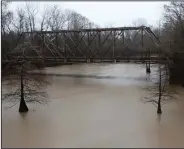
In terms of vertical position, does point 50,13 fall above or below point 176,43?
above

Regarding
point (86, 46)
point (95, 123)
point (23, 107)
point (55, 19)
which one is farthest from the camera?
point (55, 19)

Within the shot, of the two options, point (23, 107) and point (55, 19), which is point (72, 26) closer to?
point (55, 19)

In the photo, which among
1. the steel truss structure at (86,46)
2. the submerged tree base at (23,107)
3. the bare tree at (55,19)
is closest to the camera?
the submerged tree base at (23,107)

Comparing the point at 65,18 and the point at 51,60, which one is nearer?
the point at 51,60

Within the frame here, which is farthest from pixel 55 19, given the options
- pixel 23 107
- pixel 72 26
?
pixel 23 107

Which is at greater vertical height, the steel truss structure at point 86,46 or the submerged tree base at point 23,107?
the steel truss structure at point 86,46

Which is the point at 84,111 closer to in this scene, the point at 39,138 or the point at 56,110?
the point at 56,110

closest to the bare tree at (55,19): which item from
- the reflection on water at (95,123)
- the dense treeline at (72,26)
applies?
the dense treeline at (72,26)

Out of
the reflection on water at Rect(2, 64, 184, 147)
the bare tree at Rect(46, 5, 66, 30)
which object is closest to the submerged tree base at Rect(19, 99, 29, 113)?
the reflection on water at Rect(2, 64, 184, 147)

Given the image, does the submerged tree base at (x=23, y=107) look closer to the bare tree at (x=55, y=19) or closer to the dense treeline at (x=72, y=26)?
the dense treeline at (x=72, y=26)

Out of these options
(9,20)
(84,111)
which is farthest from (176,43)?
(9,20)

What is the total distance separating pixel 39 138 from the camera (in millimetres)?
16766

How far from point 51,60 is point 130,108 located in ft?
71.6

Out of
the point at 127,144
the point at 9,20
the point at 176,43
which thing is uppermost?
the point at 9,20
